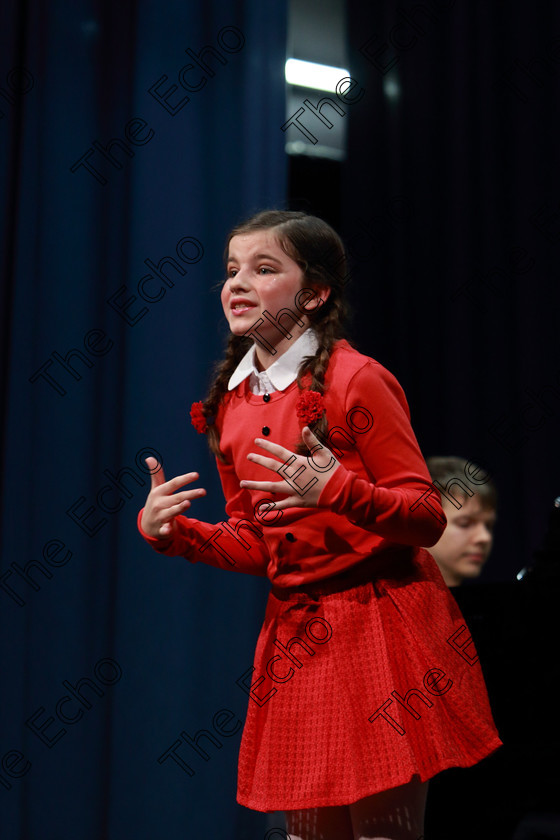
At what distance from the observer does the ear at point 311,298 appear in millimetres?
1355

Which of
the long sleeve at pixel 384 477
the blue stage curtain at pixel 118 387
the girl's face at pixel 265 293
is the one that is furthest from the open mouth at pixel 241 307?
the blue stage curtain at pixel 118 387

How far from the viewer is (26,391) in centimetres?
208

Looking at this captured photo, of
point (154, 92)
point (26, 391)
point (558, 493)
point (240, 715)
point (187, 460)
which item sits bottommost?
point (240, 715)

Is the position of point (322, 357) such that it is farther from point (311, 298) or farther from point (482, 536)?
point (482, 536)

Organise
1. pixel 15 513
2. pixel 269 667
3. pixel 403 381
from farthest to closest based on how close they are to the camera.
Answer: pixel 403 381, pixel 15 513, pixel 269 667

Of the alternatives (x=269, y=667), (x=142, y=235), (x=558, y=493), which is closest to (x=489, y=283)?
(x=558, y=493)

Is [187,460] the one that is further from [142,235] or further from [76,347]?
[142,235]

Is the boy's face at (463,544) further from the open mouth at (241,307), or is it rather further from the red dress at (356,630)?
the open mouth at (241,307)

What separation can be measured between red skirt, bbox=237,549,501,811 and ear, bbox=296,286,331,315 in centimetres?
41

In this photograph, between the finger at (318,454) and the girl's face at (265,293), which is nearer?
the finger at (318,454)

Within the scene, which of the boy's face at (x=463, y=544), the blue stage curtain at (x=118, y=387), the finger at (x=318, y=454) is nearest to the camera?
the finger at (x=318, y=454)

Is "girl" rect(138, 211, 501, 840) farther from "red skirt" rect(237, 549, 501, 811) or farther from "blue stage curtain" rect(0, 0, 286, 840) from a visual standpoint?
"blue stage curtain" rect(0, 0, 286, 840)

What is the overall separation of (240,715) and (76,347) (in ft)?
3.30

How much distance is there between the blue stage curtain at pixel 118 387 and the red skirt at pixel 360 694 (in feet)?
2.84
